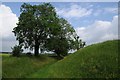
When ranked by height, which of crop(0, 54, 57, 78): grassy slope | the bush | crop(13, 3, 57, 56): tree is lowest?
crop(0, 54, 57, 78): grassy slope

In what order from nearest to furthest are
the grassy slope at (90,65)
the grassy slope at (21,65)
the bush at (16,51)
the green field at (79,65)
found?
the grassy slope at (90,65), the green field at (79,65), the grassy slope at (21,65), the bush at (16,51)

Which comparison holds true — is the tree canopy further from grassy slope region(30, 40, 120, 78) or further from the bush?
grassy slope region(30, 40, 120, 78)

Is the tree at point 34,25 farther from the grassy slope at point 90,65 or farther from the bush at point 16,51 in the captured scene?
the grassy slope at point 90,65

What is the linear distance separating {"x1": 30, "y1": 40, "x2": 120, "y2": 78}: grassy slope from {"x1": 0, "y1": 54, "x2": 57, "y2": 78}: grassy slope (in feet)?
15.0

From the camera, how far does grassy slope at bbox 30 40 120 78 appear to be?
142 ft

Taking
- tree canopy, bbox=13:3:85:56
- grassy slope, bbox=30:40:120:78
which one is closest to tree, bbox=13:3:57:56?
tree canopy, bbox=13:3:85:56

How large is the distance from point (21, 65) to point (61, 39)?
14.1 m

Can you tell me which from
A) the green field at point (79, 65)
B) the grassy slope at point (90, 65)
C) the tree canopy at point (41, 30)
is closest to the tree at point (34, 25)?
the tree canopy at point (41, 30)

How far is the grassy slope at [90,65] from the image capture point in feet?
142

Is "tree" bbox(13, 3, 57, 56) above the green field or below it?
above

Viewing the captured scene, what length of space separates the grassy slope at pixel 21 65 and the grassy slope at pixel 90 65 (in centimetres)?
457

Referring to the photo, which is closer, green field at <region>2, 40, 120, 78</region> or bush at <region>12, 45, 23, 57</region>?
green field at <region>2, 40, 120, 78</region>

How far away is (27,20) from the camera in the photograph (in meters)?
62.8

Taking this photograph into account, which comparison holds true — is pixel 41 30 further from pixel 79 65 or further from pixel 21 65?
pixel 79 65
